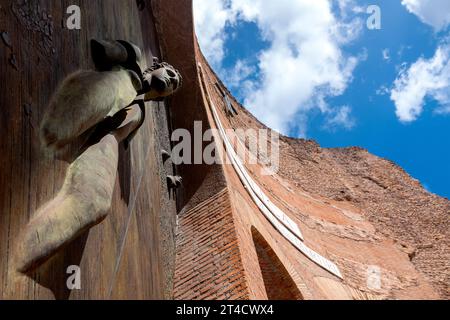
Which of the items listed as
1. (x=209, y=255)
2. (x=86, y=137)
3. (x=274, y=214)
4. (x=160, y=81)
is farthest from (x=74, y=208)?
(x=274, y=214)

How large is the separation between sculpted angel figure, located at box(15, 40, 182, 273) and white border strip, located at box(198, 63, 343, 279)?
11.5 ft

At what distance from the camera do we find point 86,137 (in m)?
1.98

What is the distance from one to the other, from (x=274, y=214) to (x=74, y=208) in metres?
5.31

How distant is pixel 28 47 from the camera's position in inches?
63.8

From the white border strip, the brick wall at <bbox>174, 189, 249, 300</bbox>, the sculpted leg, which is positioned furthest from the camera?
the white border strip

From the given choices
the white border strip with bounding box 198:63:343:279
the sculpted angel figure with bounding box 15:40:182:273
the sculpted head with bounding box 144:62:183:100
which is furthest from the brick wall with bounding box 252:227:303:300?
the sculpted angel figure with bounding box 15:40:182:273

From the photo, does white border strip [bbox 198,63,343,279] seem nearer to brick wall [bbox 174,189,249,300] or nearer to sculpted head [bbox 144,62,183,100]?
brick wall [bbox 174,189,249,300]

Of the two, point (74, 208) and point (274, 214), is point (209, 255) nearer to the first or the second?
point (74, 208)

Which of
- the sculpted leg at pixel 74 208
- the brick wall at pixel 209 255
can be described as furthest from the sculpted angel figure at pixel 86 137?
the brick wall at pixel 209 255

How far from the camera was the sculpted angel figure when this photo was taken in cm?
145

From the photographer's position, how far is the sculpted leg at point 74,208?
1.39 meters

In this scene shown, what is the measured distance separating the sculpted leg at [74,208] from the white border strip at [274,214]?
3973mm
